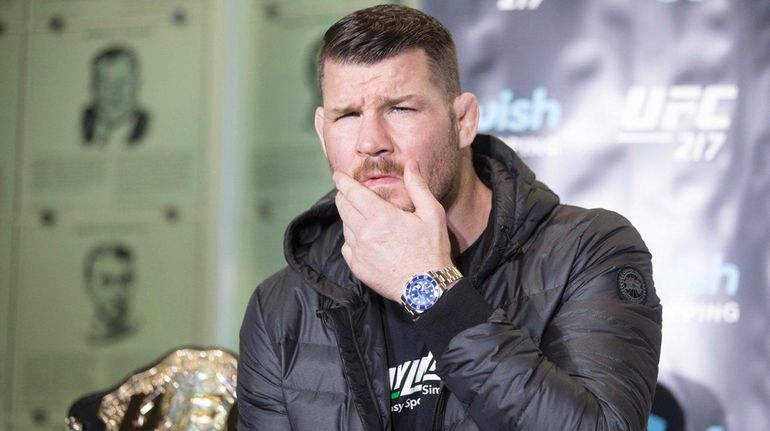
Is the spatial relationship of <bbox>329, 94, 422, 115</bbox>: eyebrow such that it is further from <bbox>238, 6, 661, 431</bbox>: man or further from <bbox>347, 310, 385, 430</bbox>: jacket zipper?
<bbox>347, 310, 385, 430</bbox>: jacket zipper

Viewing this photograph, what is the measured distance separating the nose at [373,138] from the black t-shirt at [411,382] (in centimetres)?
42

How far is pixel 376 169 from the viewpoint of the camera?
6.81 ft

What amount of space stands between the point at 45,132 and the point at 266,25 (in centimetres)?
104

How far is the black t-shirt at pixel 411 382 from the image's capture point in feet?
6.97

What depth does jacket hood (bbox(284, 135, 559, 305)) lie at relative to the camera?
2201 millimetres

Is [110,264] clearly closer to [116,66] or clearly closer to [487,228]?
[116,66]

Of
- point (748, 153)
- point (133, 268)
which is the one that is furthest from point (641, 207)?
point (133, 268)

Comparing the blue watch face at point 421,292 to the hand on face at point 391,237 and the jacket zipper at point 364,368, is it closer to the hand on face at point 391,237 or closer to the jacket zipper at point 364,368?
the hand on face at point 391,237

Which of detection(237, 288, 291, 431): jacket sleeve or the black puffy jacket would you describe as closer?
the black puffy jacket

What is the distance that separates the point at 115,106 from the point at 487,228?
7.46 feet

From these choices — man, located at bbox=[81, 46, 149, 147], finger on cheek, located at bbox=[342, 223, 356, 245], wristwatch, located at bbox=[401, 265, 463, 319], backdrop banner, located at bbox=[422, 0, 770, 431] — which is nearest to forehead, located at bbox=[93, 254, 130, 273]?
man, located at bbox=[81, 46, 149, 147]

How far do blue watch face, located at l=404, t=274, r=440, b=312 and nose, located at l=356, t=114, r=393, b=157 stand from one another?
36cm

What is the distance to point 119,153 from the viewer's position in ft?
13.3

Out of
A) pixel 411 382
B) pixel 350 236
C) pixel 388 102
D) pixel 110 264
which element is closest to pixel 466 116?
pixel 388 102
